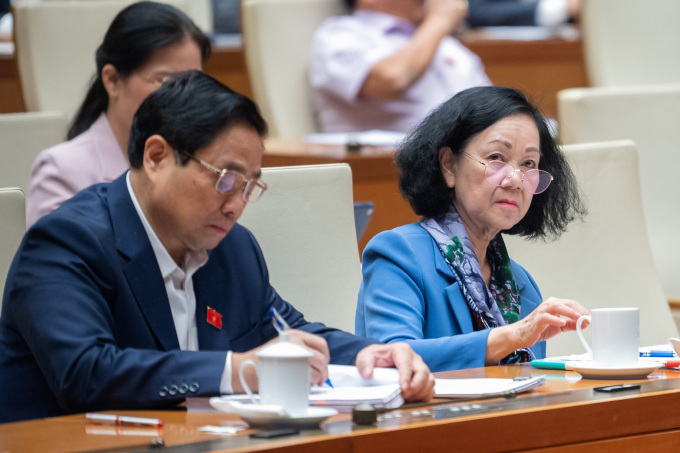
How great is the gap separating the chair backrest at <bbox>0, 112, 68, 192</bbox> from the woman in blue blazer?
3.86 feet

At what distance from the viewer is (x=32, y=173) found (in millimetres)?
2668

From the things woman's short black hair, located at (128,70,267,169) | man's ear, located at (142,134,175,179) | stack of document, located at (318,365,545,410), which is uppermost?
woman's short black hair, located at (128,70,267,169)

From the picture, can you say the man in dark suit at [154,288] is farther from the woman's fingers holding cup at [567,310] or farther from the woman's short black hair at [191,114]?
the woman's fingers holding cup at [567,310]

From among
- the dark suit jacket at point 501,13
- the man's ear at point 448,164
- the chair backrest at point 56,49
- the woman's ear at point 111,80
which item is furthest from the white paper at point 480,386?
the dark suit jacket at point 501,13

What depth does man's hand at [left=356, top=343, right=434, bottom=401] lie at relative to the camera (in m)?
1.49

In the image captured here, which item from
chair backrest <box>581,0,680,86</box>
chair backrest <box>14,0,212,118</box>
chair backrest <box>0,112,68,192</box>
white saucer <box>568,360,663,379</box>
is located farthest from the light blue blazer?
chair backrest <box>581,0,680,86</box>

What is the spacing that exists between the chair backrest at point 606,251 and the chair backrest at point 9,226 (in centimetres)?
118

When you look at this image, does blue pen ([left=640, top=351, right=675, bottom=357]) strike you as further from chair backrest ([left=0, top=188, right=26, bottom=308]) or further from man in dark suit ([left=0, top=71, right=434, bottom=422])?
chair backrest ([left=0, top=188, right=26, bottom=308])

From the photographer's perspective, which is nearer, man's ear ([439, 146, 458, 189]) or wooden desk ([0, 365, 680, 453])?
wooden desk ([0, 365, 680, 453])

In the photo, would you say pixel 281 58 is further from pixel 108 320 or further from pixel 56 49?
pixel 108 320

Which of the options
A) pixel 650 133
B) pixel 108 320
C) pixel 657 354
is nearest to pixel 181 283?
pixel 108 320

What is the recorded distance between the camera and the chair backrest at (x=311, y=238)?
2.28 m

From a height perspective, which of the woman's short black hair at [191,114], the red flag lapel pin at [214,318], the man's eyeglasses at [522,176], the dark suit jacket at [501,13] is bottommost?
the red flag lapel pin at [214,318]

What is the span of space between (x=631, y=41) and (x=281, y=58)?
1293mm
